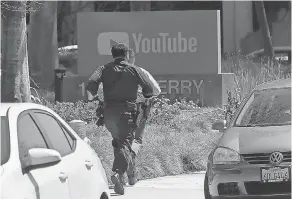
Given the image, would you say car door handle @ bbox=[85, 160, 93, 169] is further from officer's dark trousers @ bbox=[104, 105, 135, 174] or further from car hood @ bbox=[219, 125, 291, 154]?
officer's dark trousers @ bbox=[104, 105, 135, 174]

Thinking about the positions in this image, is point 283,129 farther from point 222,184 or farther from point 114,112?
point 114,112

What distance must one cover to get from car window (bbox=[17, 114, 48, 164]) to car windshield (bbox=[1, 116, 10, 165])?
0.31 ft

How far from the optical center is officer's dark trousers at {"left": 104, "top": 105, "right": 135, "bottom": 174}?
929 cm

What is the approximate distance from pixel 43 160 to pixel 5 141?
0.33 metres

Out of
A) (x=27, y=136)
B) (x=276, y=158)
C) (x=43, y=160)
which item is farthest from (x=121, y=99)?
(x=43, y=160)

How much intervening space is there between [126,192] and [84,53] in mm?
9284

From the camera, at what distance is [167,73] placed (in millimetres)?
18875

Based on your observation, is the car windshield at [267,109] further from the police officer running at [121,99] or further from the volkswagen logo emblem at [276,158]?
the police officer running at [121,99]

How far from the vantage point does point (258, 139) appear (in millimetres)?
7996

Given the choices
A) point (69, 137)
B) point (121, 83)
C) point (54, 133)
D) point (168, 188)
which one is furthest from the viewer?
point (168, 188)

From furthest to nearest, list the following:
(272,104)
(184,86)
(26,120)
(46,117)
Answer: (184,86) < (272,104) < (46,117) < (26,120)

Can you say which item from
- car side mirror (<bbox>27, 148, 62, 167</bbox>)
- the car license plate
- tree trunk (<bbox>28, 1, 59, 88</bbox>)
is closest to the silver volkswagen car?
the car license plate

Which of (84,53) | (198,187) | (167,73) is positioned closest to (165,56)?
(167,73)

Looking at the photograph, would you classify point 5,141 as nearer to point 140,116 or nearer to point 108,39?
point 140,116
